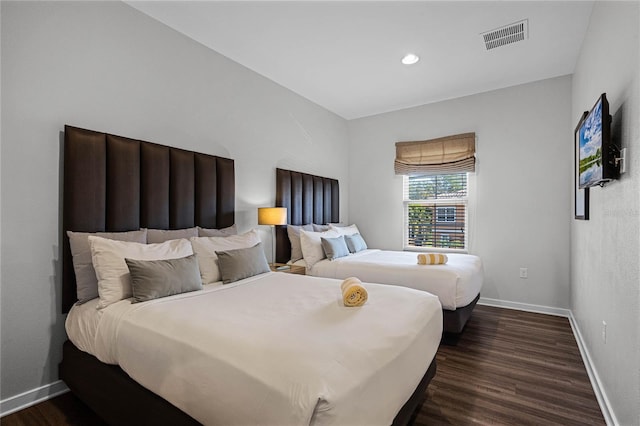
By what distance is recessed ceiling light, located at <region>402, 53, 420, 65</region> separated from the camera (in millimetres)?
3352

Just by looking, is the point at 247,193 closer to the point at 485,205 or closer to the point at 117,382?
the point at 117,382

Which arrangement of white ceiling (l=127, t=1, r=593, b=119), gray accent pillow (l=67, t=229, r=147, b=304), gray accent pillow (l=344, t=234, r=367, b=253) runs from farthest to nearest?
gray accent pillow (l=344, t=234, r=367, b=253)
white ceiling (l=127, t=1, r=593, b=119)
gray accent pillow (l=67, t=229, r=147, b=304)

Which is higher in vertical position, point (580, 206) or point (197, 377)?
point (580, 206)

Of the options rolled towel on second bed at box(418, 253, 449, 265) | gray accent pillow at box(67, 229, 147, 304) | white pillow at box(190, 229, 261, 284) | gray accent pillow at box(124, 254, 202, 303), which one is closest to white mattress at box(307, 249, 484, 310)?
rolled towel on second bed at box(418, 253, 449, 265)

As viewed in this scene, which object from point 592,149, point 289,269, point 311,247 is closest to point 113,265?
point 289,269

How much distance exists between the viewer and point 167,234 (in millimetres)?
2582

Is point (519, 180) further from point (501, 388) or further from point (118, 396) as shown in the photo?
point (118, 396)

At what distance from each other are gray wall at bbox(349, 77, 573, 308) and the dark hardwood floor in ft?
3.10

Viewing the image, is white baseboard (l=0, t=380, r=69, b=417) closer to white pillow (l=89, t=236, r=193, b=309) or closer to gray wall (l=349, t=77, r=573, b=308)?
white pillow (l=89, t=236, r=193, b=309)

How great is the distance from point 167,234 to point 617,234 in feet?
10.0

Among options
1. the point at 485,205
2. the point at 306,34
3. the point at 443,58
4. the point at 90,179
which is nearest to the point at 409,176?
the point at 485,205

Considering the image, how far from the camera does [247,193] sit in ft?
11.9

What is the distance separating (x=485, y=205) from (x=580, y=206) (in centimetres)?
146

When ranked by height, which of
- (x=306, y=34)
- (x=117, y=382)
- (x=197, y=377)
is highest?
(x=306, y=34)
